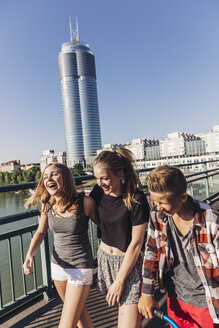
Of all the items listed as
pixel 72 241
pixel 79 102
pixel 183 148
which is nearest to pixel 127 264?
pixel 72 241

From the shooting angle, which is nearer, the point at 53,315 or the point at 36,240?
the point at 36,240

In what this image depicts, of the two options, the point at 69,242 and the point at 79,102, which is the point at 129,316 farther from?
the point at 79,102

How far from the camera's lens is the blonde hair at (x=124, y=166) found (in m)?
1.56

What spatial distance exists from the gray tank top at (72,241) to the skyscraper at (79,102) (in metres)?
107

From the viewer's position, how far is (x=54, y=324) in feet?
7.16

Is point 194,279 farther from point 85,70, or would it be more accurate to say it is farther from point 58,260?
point 85,70

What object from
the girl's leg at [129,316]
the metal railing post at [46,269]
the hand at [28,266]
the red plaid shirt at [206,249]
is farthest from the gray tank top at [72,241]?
the metal railing post at [46,269]

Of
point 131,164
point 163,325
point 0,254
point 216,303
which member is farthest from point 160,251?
point 0,254

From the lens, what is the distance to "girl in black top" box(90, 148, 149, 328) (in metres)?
1.49

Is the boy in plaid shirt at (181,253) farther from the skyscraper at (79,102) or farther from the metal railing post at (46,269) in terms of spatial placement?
the skyscraper at (79,102)

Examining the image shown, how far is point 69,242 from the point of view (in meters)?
1.65

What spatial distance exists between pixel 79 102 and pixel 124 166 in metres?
116

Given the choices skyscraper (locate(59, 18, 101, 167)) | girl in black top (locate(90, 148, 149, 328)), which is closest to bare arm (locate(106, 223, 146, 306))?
girl in black top (locate(90, 148, 149, 328))

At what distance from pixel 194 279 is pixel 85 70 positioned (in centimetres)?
12740
